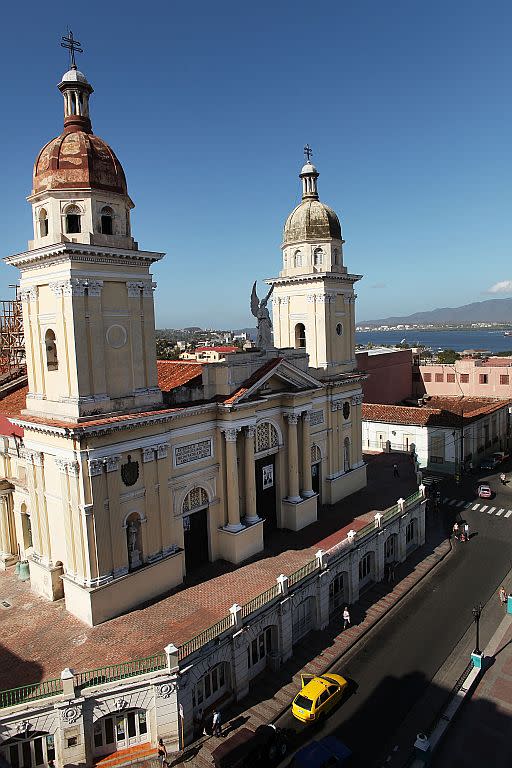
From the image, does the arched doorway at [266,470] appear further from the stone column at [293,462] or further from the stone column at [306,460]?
the stone column at [306,460]

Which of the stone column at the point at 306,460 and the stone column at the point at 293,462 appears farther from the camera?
the stone column at the point at 306,460

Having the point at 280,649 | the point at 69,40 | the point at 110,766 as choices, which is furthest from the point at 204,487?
the point at 69,40

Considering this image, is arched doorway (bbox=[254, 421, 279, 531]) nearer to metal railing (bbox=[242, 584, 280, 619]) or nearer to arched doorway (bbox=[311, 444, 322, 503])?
arched doorway (bbox=[311, 444, 322, 503])

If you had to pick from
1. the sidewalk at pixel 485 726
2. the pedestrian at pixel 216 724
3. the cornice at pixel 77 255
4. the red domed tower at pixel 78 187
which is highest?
the red domed tower at pixel 78 187

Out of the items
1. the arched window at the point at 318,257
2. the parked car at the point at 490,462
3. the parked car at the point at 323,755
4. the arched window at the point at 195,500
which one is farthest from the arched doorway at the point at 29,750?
the parked car at the point at 490,462

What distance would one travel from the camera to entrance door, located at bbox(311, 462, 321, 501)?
2956 centimetres

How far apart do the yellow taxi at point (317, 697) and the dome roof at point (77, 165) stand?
1805cm

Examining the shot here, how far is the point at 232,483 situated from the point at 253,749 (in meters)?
10.1

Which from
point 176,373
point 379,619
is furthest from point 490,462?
point 176,373

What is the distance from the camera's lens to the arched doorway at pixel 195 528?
2234 cm

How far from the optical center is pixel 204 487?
897 inches

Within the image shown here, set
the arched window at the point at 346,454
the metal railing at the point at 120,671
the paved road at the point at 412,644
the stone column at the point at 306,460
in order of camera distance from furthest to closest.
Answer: the arched window at the point at 346,454 → the stone column at the point at 306,460 → the paved road at the point at 412,644 → the metal railing at the point at 120,671

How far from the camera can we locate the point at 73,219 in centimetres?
1917

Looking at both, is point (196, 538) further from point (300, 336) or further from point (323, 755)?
point (300, 336)
